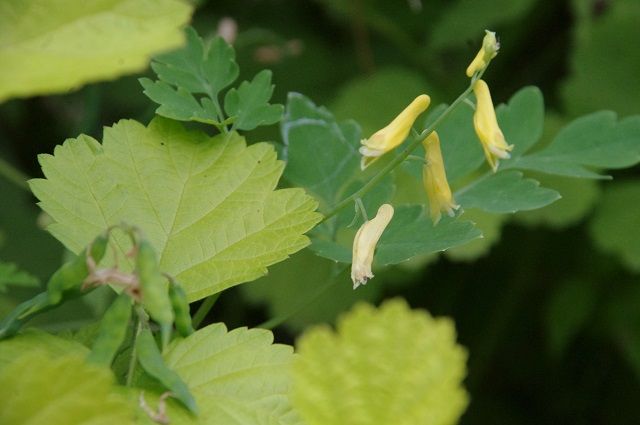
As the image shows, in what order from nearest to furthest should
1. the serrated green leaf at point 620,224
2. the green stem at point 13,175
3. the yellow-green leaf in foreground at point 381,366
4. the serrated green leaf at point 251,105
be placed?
the yellow-green leaf in foreground at point 381,366
the serrated green leaf at point 251,105
the green stem at point 13,175
the serrated green leaf at point 620,224

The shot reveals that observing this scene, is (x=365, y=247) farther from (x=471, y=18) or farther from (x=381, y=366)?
(x=471, y=18)

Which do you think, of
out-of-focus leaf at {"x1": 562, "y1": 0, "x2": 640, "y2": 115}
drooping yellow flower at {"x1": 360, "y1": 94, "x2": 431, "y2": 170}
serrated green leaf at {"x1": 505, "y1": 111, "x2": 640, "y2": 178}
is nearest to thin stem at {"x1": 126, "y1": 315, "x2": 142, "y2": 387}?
drooping yellow flower at {"x1": 360, "y1": 94, "x2": 431, "y2": 170}

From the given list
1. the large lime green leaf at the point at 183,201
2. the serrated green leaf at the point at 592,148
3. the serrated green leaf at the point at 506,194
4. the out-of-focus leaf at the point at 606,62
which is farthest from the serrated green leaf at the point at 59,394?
the out-of-focus leaf at the point at 606,62

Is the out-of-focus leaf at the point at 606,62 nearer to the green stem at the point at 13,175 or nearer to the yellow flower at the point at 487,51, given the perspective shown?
the green stem at the point at 13,175

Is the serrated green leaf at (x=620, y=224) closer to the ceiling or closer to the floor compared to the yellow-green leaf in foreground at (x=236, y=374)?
closer to the floor

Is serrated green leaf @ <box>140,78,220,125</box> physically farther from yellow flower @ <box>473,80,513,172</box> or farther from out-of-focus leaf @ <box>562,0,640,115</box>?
out-of-focus leaf @ <box>562,0,640,115</box>

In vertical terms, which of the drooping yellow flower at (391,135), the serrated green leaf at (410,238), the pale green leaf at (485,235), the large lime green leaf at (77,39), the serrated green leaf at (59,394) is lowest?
the pale green leaf at (485,235)

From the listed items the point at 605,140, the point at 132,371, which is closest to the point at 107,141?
the point at 132,371
